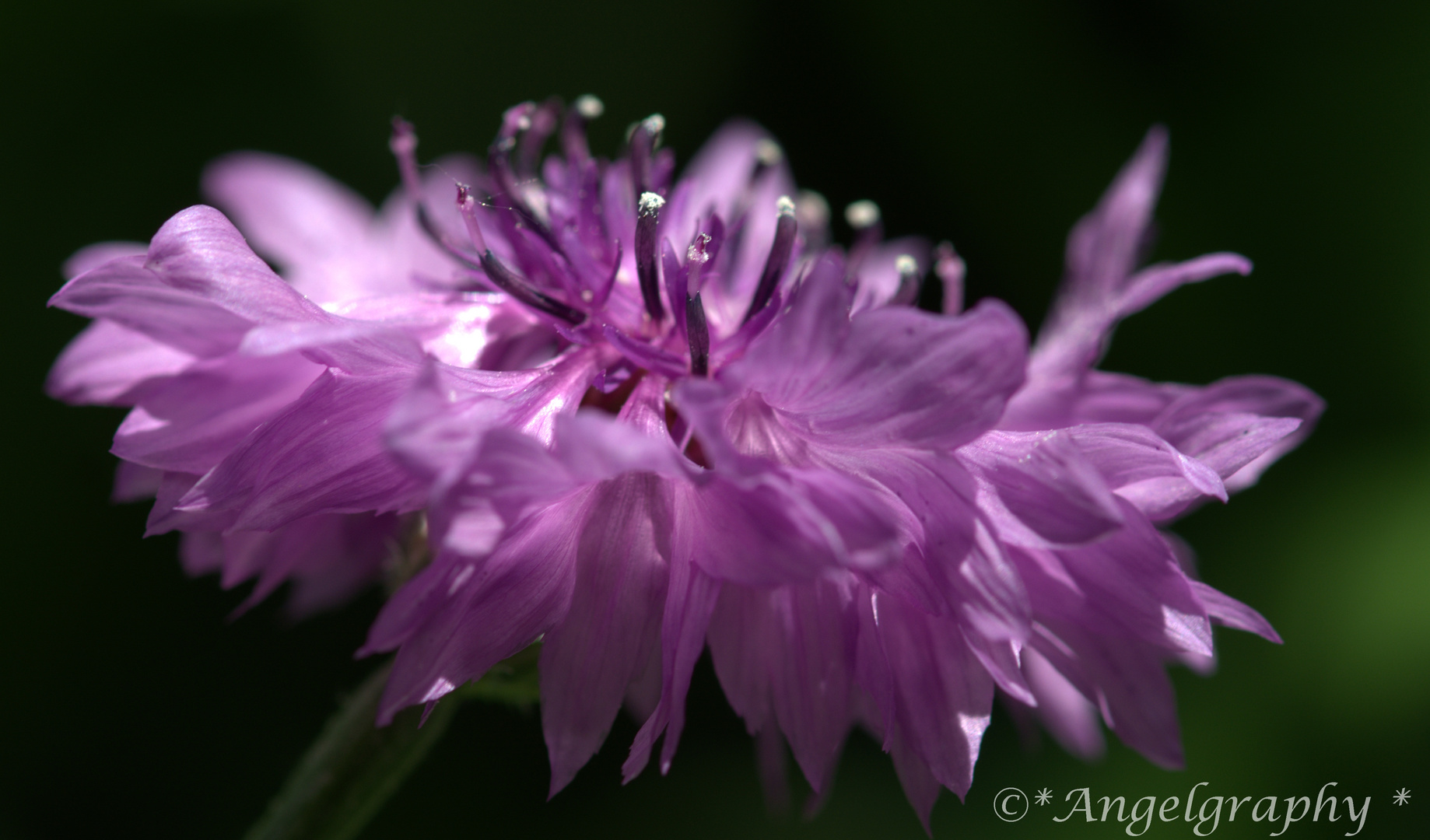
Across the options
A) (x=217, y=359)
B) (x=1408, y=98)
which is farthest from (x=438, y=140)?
(x=1408, y=98)

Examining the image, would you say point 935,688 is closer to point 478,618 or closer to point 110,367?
point 478,618

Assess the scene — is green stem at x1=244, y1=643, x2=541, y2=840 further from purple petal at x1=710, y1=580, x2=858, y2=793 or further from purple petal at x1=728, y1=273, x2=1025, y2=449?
purple petal at x1=728, y1=273, x2=1025, y2=449

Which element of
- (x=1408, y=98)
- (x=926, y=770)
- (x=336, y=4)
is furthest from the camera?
(x=336, y=4)

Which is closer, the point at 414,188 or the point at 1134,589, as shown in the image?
the point at 1134,589

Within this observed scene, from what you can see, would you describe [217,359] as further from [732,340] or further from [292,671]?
[292,671]

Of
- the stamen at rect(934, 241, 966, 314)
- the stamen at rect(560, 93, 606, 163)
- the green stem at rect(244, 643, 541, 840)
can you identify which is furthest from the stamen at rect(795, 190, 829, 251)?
the green stem at rect(244, 643, 541, 840)

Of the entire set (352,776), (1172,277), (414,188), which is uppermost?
(1172,277)

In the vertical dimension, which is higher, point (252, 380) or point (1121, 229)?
point (1121, 229)

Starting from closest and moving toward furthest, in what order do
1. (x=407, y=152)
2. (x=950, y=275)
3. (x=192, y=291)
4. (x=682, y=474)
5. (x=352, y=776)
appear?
(x=682, y=474)
(x=192, y=291)
(x=352, y=776)
(x=407, y=152)
(x=950, y=275)

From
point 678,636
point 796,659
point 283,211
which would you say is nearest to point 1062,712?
point 796,659
